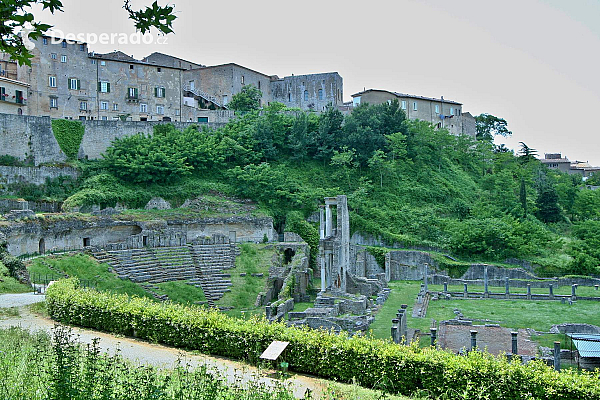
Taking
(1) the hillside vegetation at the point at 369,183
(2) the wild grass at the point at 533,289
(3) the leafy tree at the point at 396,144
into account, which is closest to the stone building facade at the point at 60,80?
(1) the hillside vegetation at the point at 369,183

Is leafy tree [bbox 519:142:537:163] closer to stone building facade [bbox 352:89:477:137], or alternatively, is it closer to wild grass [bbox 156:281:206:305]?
stone building facade [bbox 352:89:477:137]

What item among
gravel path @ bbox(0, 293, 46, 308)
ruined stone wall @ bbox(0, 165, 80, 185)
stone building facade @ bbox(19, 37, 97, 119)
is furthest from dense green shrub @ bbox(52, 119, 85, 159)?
gravel path @ bbox(0, 293, 46, 308)

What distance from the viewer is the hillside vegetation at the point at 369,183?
43344 millimetres

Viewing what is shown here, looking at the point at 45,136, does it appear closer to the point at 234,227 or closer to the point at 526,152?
the point at 234,227

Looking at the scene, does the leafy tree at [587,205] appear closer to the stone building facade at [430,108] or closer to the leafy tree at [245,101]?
the stone building facade at [430,108]

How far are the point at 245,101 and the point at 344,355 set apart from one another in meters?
48.6

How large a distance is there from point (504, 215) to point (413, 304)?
62.3ft

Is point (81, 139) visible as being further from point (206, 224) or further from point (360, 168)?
point (360, 168)

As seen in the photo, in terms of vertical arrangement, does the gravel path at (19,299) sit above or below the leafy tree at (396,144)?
below

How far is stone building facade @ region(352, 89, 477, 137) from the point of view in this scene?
6338 centimetres

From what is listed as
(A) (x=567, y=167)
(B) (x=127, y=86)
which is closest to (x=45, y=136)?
(B) (x=127, y=86)

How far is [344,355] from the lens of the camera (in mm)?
13203

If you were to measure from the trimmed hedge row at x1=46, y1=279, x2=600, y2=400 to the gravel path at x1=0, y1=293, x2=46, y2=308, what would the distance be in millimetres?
3600

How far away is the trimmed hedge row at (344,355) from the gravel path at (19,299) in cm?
360
